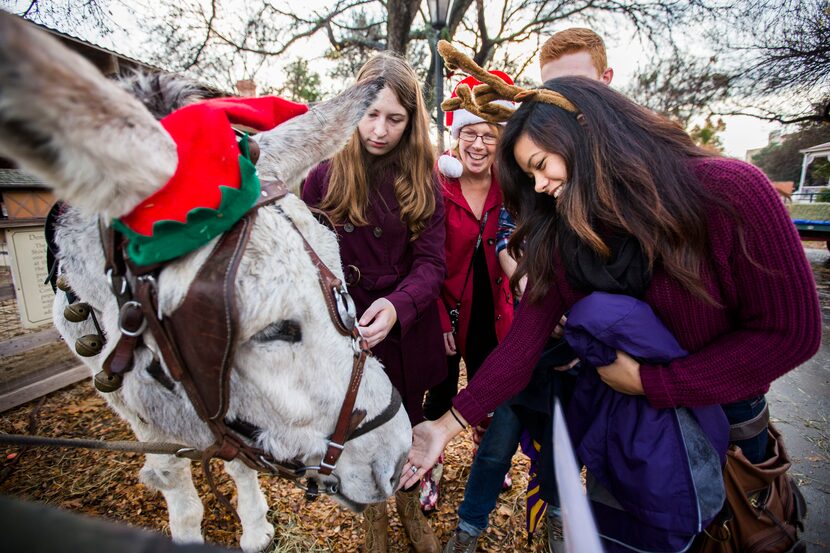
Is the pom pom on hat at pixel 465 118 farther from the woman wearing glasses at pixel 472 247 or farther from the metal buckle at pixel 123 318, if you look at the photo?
the metal buckle at pixel 123 318

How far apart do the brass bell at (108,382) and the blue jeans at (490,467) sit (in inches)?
72.2

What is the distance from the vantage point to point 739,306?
1356mm

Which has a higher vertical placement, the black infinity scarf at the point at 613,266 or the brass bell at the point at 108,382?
the black infinity scarf at the point at 613,266

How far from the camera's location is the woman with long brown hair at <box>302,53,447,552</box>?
201 cm

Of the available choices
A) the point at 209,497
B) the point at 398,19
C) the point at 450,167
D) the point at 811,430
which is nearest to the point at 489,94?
the point at 450,167

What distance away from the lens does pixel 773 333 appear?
4.05 feet

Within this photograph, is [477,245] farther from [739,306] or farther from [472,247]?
[739,306]

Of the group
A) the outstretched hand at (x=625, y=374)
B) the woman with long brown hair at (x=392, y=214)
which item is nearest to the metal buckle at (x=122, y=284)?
the woman with long brown hair at (x=392, y=214)

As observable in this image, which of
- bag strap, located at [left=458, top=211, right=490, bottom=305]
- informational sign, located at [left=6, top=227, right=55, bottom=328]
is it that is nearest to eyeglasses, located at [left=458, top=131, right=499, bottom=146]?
bag strap, located at [left=458, top=211, right=490, bottom=305]

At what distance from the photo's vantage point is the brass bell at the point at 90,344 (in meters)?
1.28

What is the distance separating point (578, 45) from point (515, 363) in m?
2.77

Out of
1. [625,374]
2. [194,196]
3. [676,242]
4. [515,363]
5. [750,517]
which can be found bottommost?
[750,517]

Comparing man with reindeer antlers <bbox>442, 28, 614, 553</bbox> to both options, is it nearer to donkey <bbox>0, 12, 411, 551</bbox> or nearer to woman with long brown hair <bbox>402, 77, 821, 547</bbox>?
woman with long brown hair <bbox>402, 77, 821, 547</bbox>

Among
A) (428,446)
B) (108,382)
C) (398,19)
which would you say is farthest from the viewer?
(398,19)
